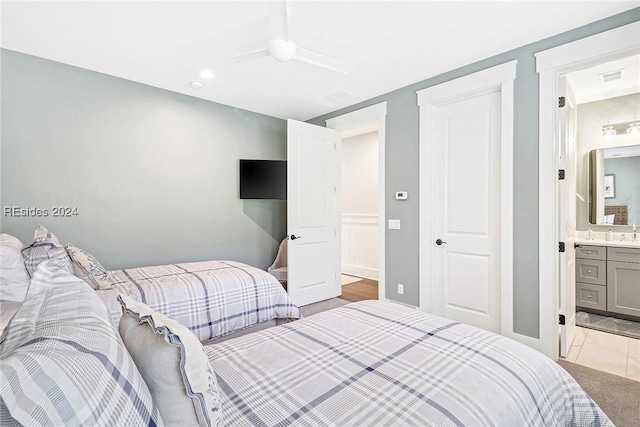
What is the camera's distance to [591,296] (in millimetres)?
3572

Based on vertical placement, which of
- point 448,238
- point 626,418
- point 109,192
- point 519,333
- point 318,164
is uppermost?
point 318,164

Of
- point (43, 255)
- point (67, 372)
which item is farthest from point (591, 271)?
point (43, 255)

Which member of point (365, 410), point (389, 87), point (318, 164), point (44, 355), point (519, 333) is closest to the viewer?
point (44, 355)

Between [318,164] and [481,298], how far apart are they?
2448mm

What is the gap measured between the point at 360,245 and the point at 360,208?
690mm

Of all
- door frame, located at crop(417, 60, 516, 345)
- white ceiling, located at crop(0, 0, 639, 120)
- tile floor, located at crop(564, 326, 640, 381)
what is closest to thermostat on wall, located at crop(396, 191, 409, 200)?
door frame, located at crop(417, 60, 516, 345)

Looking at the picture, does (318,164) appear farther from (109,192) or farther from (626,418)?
(626,418)

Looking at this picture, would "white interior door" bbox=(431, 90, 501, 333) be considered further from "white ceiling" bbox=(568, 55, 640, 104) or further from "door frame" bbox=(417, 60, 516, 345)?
"white ceiling" bbox=(568, 55, 640, 104)

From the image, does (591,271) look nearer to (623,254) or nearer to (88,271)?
(623,254)

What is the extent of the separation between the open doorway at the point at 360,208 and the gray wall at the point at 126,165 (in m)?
1.99

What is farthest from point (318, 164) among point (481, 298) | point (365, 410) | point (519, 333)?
point (365, 410)

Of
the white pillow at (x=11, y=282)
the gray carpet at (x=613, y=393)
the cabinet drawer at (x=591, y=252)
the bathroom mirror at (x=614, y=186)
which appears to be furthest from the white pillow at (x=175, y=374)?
the bathroom mirror at (x=614, y=186)

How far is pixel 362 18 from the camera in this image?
2.24 metres

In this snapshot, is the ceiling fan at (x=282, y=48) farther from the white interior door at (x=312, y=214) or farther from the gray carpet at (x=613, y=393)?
the gray carpet at (x=613, y=393)
